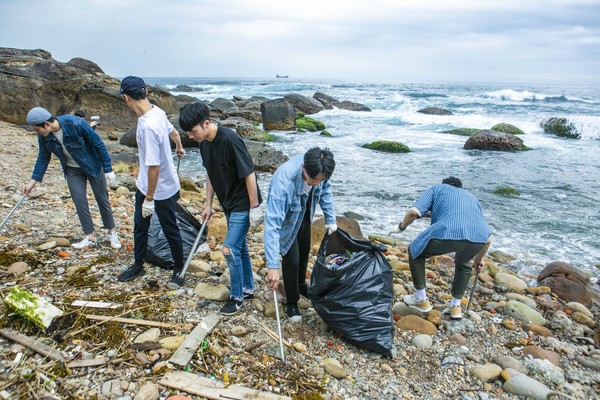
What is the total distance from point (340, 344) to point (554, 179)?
1048 centimetres

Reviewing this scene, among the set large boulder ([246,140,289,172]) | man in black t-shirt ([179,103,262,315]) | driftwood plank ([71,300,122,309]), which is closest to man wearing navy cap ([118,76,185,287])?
man in black t-shirt ([179,103,262,315])

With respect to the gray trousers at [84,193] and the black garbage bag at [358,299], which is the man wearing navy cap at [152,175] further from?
the black garbage bag at [358,299]

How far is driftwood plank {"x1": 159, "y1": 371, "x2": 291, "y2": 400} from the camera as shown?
95.3 inches

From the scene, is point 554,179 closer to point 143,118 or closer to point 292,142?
point 292,142

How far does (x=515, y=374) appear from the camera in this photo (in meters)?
3.05

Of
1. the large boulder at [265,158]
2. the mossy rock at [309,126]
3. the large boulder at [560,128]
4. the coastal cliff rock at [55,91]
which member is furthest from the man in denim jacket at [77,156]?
the large boulder at [560,128]

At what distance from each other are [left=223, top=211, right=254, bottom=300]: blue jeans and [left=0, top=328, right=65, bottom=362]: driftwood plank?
131 centimetres

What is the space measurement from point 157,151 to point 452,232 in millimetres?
2669

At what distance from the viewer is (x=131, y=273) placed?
3723mm

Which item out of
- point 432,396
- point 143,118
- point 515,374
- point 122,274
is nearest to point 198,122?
point 143,118

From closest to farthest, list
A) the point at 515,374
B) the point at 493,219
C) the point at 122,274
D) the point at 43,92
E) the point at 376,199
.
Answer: the point at 515,374
the point at 122,274
the point at 493,219
the point at 376,199
the point at 43,92

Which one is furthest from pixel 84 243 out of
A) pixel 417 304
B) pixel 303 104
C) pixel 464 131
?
pixel 303 104

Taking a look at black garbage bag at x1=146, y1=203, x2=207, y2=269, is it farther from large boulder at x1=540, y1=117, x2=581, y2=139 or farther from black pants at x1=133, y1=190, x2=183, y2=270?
large boulder at x1=540, y1=117, x2=581, y2=139

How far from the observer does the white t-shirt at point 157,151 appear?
3166mm
